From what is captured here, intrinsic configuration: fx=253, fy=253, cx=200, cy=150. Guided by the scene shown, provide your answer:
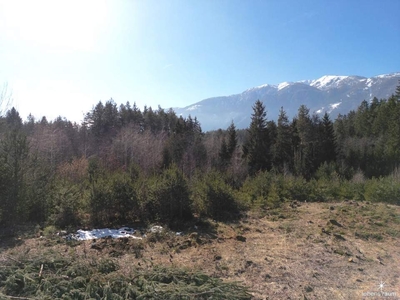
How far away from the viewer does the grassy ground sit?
3650 millimetres

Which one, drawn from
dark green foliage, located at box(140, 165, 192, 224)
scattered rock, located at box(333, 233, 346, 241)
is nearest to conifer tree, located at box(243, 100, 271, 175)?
dark green foliage, located at box(140, 165, 192, 224)

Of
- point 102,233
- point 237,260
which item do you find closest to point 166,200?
point 102,233

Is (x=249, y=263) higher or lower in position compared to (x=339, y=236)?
Answer: higher

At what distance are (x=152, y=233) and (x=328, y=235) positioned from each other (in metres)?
4.69

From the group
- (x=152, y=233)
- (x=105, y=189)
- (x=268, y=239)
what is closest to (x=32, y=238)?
(x=105, y=189)

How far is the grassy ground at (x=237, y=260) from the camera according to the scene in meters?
3.65

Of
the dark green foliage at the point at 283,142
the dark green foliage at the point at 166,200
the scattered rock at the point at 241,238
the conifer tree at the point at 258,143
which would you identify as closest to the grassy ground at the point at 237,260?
the scattered rock at the point at 241,238

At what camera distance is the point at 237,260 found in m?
5.20

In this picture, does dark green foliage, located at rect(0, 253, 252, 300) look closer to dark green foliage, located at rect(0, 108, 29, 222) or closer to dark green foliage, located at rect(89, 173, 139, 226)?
dark green foliage, located at rect(89, 173, 139, 226)

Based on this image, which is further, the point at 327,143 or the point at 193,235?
the point at 327,143

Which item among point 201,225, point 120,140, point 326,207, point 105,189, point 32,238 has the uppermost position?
point 120,140

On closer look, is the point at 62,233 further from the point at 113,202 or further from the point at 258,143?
the point at 258,143

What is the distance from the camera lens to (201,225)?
784 centimetres

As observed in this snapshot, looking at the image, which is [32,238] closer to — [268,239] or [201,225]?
[201,225]
